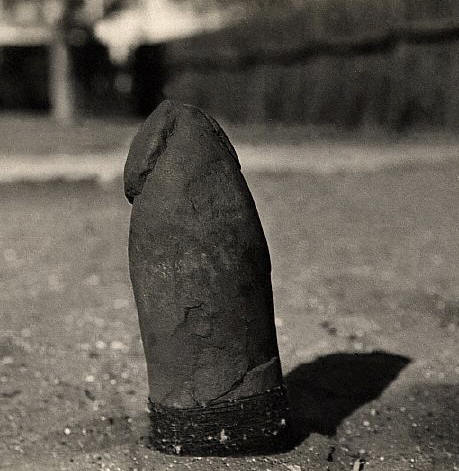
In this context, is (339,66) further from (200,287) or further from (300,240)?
(200,287)

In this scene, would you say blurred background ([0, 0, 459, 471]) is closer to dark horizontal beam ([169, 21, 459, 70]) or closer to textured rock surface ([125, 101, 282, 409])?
dark horizontal beam ([169, 21, 459, 70])

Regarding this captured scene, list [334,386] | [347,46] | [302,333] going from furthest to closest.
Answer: [347,46], [302,333], [334,386]

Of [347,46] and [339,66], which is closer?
[347,46]

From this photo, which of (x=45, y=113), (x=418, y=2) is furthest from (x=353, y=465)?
(x=45, y=113)

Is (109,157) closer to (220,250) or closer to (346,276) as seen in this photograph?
(346,276)

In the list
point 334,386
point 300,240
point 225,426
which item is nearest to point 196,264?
point 225,426

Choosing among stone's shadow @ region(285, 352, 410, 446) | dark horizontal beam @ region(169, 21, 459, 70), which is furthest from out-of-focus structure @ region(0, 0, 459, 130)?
stone's shadow @ region(285, 352, 410, 446)
